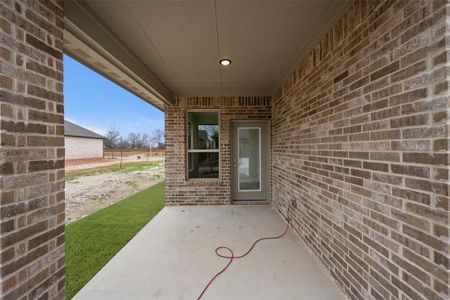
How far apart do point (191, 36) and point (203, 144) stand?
3.29 metres

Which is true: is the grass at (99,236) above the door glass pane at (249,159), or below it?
below

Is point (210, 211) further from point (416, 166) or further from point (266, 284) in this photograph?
point (416, 166)

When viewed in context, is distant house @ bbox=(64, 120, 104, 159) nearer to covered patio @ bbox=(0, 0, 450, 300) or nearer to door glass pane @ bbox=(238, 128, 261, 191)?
door glass pane @ bbox=(238, 128, 261, 191)

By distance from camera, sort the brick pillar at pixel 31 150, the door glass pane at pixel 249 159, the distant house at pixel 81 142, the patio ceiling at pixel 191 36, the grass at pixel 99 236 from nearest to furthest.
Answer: the brick pillar at pixel 31 150
the patio ceiling at pixel 191 36
the grass at pixel 99 236
the door glass pane at pixel 249 159
the distant house at pixel 81 142

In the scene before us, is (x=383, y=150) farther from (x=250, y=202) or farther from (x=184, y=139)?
(x=184, y=139)

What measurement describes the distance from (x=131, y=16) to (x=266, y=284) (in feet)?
9.74

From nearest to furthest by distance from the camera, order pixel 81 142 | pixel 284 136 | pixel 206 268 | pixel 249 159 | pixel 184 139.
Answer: pixel 206 268 < pixel 284 136 < pixel 184 139 < pixel 249 159 < pixel 81 142

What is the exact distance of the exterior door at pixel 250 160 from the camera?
5602 millimetres

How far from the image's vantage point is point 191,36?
2576 millimetres

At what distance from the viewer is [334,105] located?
2.35 metres

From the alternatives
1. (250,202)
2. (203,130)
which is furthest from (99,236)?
(250,202)

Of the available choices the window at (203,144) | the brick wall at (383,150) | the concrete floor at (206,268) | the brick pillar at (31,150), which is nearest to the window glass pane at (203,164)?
the window at (203,144)

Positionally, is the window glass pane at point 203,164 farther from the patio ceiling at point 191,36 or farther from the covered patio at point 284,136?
the patio ceiling at point 191,36

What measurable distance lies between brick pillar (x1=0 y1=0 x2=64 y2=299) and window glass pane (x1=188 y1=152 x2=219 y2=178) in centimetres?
395
